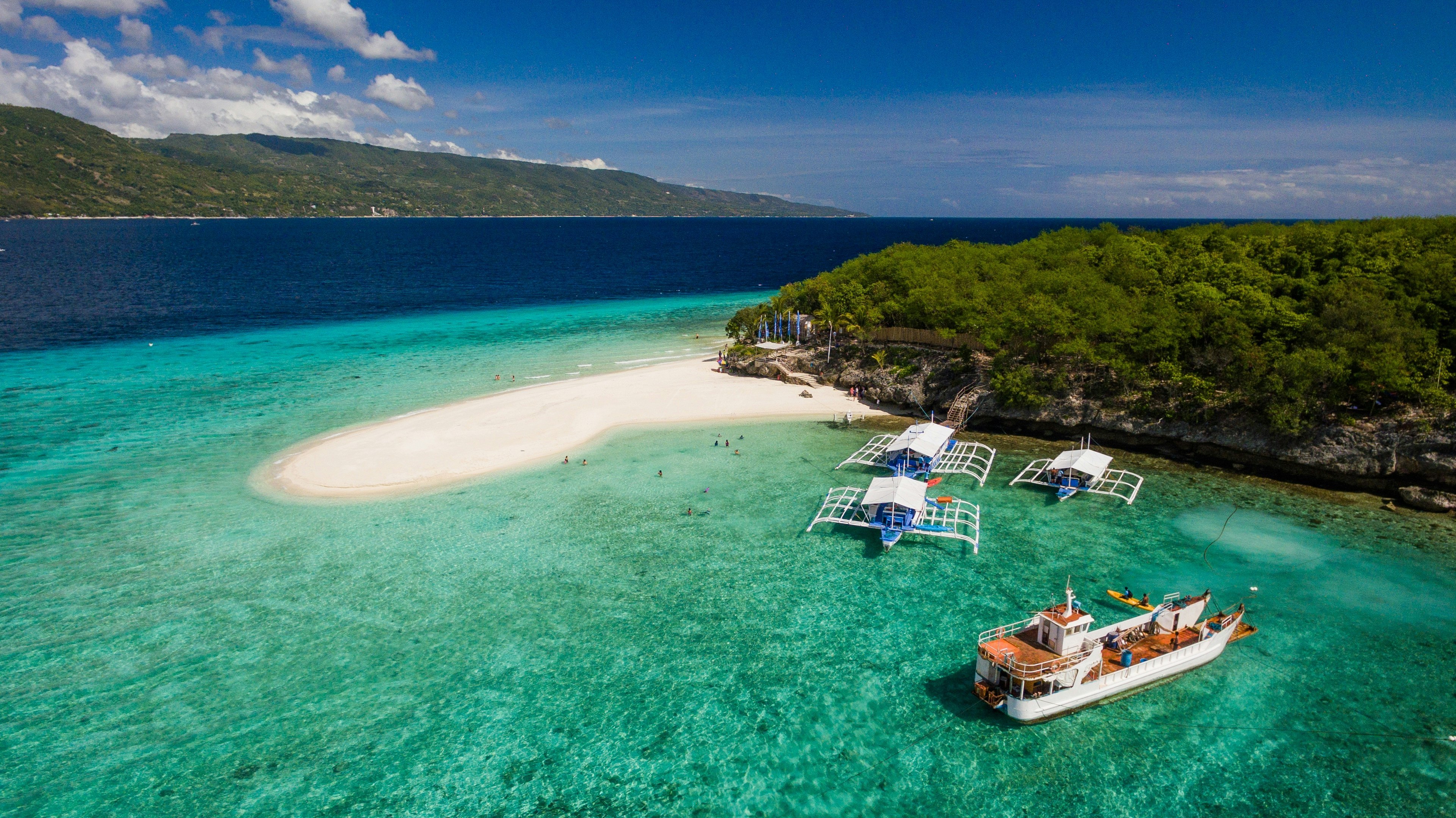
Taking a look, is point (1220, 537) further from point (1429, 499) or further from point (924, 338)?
point (924, 338)

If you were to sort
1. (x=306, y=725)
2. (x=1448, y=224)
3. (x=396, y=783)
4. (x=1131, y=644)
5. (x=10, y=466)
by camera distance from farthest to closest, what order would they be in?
(x=1448, y=224) → (x=10, y=466) → (x=1131, y=644) → (x=306, y=725) → (x=396, y=783)

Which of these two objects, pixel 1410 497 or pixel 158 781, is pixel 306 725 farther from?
pixel 1410 497

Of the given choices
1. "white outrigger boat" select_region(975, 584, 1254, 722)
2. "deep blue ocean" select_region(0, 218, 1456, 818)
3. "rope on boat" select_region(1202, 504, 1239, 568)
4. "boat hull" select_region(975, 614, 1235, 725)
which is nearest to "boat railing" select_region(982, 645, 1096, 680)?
"white outrigger boat" select_region(975, 584, 1254, 722)

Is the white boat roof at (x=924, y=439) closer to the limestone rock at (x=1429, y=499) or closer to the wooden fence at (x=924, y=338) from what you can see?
the wooden fence at (x=924, y=338)

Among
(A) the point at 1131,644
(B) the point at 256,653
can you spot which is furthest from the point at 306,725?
(A) the point at 1131,644

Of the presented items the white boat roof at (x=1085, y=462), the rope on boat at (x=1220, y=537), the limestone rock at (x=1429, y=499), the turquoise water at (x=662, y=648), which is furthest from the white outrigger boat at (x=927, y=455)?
the limestone rock at (x=1429, y=499)

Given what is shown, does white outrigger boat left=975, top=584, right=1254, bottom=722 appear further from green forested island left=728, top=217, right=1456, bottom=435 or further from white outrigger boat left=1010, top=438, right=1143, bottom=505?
green forested island left=728, top=217, right=1456, bottom=435
